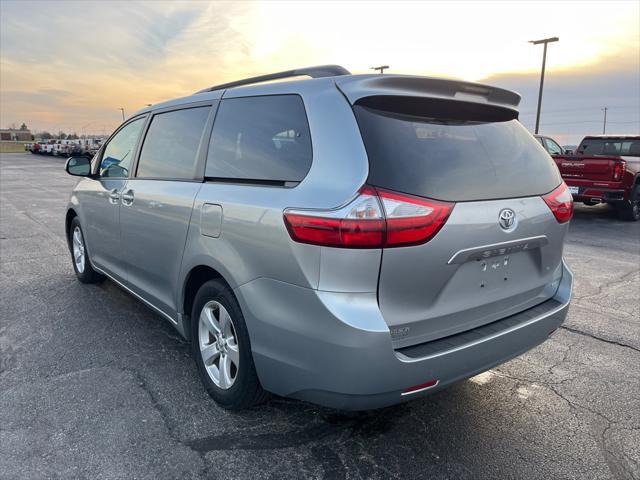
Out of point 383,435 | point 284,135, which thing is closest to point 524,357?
point 383,435

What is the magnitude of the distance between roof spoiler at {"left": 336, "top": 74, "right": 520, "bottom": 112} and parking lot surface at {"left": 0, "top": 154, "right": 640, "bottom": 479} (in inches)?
70.8

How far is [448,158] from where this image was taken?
7.81 feet

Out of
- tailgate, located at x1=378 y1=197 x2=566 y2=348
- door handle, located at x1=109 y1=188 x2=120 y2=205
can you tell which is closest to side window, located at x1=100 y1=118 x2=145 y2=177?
door handle, located at x1=109 y1=188 x2=120 y2=205

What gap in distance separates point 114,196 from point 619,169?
33.6 feet

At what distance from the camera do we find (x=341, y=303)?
211 cm

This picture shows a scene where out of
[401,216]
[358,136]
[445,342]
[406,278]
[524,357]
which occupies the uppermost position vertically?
[358,136]

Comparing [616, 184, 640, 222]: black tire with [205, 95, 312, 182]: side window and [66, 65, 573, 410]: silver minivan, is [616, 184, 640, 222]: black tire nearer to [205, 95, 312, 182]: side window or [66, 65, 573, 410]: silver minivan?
[66, 65, 573, 410]: silver minivan

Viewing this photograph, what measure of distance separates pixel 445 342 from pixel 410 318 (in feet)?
0.86

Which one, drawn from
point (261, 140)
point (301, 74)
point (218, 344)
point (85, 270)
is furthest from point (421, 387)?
point (85, 270)

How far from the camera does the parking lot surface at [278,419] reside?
8.09 ft

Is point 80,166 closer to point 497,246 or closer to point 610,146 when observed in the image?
point 497,246

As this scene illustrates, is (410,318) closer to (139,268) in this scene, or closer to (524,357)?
(524,357)

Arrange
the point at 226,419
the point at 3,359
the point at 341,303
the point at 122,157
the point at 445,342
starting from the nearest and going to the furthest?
1. the point at 341,303
2. the point at 445,342
3. the point at 226,419
4. the point at 3,359
5. the point at 122,157

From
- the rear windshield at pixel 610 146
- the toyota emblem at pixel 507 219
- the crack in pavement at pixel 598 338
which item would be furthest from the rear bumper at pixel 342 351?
the rear windshield at pixel 610 146
